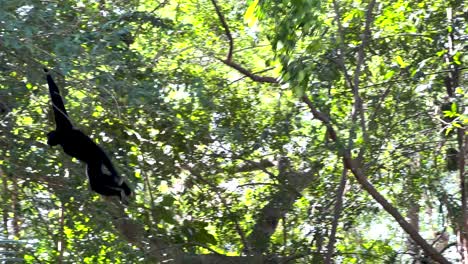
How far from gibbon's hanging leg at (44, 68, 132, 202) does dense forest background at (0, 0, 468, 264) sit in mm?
107

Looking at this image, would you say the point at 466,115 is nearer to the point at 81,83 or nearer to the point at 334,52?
the point at 334,52

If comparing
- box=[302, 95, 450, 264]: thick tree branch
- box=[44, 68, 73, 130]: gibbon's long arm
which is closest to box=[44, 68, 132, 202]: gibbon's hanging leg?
box=[44, 68, 73, 130]: gibbon's long arm

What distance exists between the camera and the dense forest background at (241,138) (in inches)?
223

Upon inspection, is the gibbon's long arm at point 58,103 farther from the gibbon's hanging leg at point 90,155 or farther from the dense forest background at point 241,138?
the dense forest background at point 241,138

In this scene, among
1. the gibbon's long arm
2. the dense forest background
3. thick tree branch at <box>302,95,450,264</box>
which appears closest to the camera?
the gibbon's long arm

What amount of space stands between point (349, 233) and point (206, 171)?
5.91 feet

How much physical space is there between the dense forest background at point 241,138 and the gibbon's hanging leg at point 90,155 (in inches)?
4.2

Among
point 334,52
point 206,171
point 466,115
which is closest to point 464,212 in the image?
point 466,115

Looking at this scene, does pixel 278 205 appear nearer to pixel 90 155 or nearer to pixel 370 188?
pixel 370 188

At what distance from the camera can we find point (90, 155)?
5613 millimetres

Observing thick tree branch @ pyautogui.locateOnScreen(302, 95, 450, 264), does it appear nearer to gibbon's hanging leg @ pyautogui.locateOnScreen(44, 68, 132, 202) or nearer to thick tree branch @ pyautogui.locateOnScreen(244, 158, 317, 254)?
thick tree branch @ pyautogui.locateOnScreen(244, 158, 317, 254)

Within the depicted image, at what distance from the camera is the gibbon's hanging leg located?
5.45 meters

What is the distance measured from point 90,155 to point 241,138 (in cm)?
148

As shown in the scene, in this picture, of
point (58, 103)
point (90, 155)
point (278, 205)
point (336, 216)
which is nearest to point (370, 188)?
point (336, 216)
